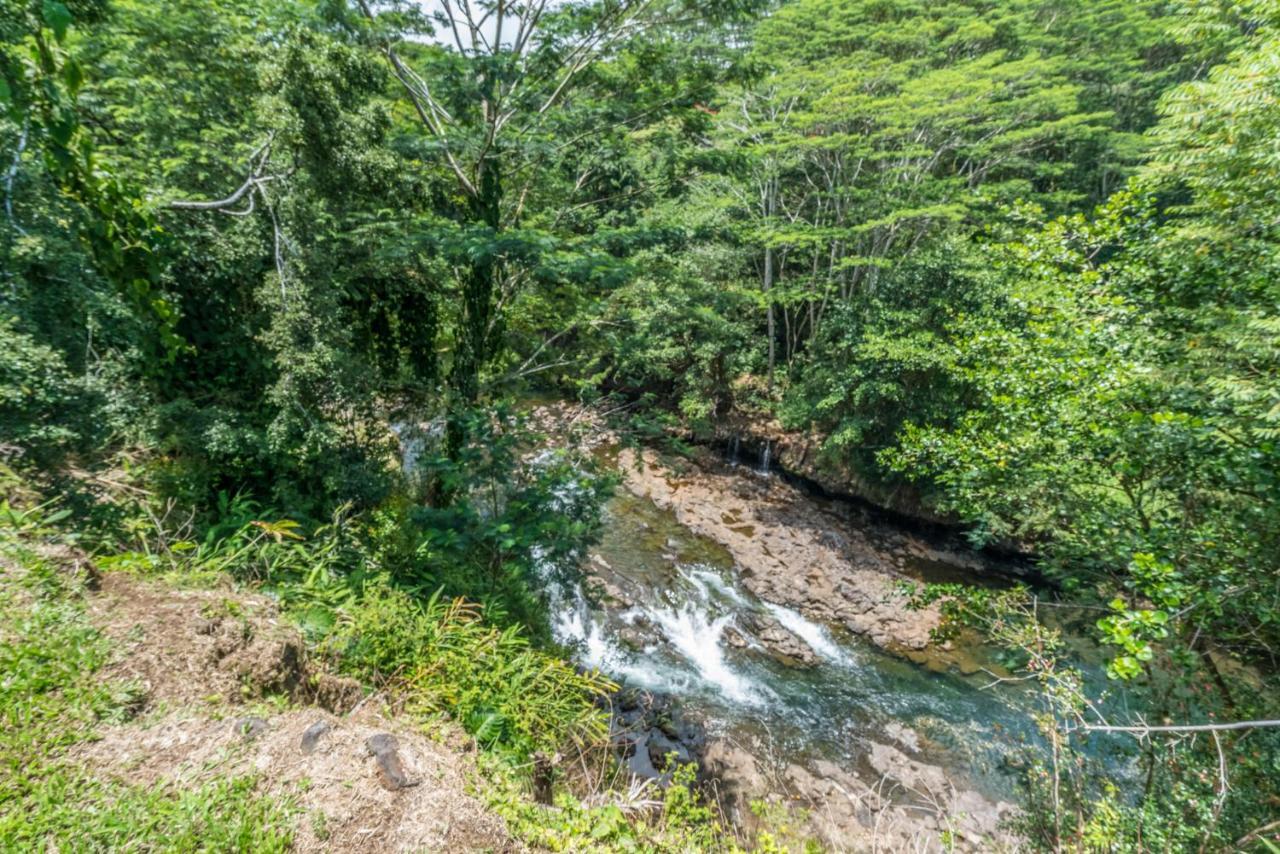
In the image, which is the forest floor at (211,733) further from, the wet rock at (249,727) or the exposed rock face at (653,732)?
the exposed rock face at (653,732)

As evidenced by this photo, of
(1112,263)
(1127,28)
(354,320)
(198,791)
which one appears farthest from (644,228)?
(1127,28)

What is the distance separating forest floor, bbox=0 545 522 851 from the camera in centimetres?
216

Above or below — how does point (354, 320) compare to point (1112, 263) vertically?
below

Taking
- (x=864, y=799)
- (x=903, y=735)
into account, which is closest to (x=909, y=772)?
(x=903, y=735)

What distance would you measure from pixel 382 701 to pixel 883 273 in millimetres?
12955

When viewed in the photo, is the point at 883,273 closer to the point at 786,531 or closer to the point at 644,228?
the point at 786,531

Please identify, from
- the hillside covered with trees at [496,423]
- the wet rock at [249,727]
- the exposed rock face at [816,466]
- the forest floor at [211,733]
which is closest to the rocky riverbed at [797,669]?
the hillside covered with trees at [496,423]

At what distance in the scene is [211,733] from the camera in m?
2.51

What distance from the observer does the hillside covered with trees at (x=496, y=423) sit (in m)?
2.85

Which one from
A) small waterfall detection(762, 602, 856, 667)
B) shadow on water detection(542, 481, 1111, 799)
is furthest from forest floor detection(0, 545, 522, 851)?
small waterfall detection(762, 602, 856, 667)

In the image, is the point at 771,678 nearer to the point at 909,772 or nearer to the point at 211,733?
the point at 909,772

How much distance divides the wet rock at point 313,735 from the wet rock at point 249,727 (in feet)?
0.67

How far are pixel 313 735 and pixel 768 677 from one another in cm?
636

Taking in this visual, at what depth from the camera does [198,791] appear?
86.8 inches
